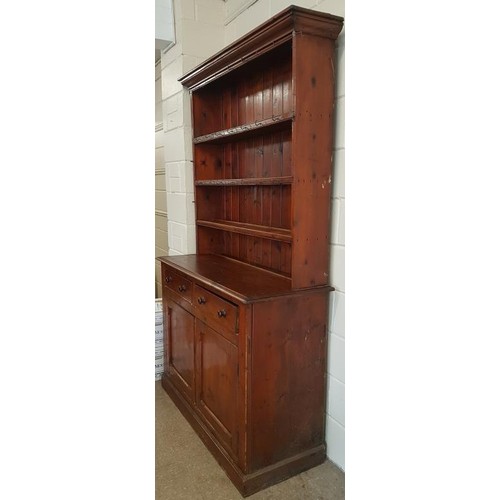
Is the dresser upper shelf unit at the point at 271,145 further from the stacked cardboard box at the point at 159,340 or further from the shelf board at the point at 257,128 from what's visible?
the stacked cardboard box at the point at 159,340

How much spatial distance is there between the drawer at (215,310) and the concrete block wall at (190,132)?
1.58 feet

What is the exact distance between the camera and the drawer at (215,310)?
1.83 meters

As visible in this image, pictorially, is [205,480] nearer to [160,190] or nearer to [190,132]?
[190,132]

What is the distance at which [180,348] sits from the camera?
8.20 feet

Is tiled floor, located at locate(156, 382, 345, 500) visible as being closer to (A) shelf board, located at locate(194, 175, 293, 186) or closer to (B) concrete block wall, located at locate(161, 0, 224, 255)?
(B) concrete block wall, located at locate(161, 0, 224, 255)

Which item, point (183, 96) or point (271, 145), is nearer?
point (271, 145)

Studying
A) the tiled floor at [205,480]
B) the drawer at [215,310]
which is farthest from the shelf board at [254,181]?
the tiled floor at [205,480]

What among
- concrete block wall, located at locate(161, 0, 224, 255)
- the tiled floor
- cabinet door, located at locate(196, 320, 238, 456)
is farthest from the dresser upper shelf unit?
the tiled floor

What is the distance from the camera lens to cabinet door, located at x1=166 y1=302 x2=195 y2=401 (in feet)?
7.68

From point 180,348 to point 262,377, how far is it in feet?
2.81

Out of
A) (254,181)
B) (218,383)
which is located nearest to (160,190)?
(254,181)
